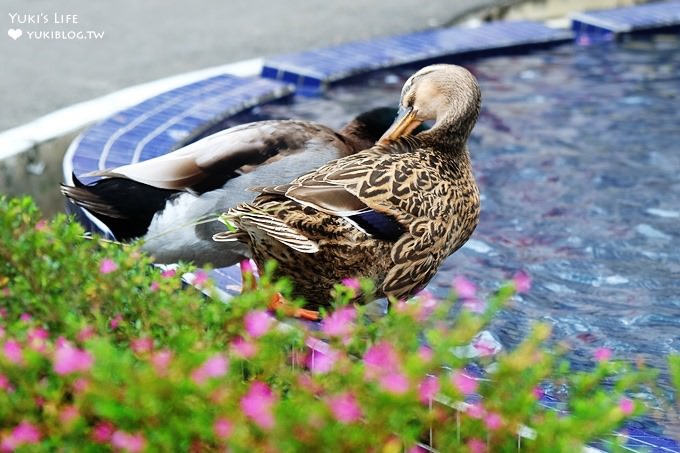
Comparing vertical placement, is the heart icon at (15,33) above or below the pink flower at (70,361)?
below

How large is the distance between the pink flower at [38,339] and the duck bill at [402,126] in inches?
65.0

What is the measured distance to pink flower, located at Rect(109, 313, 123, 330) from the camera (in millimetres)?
2672

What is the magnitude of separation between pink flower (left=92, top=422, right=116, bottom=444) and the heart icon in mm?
7337

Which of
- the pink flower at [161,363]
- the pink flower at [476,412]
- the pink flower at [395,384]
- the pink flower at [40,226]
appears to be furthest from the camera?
the pink flower at [40,226]

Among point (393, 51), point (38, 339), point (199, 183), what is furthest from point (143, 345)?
point (393, 51)

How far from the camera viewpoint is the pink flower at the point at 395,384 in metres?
1.97

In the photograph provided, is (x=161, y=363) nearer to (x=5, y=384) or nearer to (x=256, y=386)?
(x=256, y=386)

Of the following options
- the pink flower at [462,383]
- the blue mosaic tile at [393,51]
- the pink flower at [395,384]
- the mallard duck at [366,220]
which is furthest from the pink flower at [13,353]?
the blue mosaic tile at [393,51]

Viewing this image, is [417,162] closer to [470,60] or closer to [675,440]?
[675,440]

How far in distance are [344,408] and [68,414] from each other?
0.54 metres

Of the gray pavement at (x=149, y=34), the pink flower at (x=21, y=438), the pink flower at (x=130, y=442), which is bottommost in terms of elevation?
the gray pavement at (x=149, y=34)

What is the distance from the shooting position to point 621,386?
7.06 ft

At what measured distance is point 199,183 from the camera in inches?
155

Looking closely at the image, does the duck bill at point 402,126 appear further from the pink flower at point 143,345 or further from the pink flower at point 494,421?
the pink flower at point 494,421
